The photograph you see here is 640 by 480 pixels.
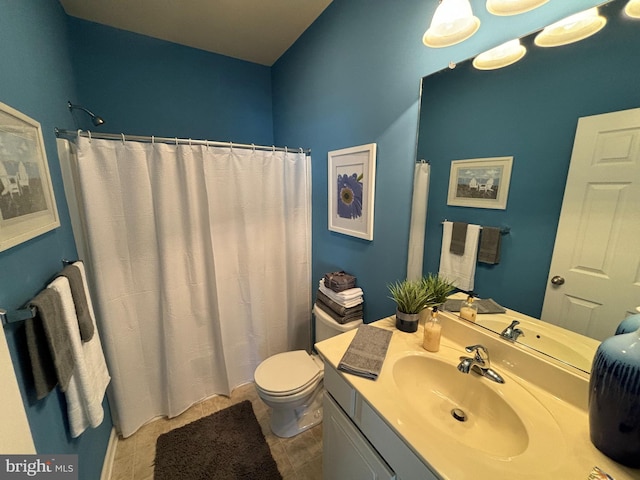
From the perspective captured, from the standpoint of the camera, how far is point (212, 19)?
166 cm

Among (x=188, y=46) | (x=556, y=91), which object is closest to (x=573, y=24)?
(x=556, y=91)

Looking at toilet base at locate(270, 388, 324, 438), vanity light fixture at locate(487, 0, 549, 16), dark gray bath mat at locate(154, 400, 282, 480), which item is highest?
vanity light fixture at locate(487, 0, 549, 16)

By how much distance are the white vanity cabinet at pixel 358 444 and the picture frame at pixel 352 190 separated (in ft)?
2.74

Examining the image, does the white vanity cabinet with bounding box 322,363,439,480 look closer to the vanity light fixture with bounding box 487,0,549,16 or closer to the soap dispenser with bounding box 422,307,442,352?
the soap dispenser with bounding box 422,307,442,352

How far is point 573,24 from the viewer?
718mm

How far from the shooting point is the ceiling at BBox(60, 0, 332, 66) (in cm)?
152

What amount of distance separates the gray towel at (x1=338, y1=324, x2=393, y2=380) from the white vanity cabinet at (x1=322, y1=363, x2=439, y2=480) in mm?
59

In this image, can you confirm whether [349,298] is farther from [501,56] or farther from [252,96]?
[252,96]

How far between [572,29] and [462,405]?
1.26 meters

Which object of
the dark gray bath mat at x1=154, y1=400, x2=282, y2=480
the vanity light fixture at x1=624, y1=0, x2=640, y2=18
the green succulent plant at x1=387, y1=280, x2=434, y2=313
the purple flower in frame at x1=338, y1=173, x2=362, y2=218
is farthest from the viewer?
the purple flower in frame at x1=338, y1=173, x2=362, y2=218

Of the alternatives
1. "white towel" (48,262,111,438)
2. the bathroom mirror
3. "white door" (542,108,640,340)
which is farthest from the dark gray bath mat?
"white door" (542,108,640,340)

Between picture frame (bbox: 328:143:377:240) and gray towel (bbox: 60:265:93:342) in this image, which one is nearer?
gray towel (bbox: 60:265:93:342)

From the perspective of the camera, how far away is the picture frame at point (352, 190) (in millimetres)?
1404

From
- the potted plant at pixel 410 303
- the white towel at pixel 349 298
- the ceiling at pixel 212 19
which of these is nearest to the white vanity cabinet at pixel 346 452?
the potted plant at pixel 410 303
